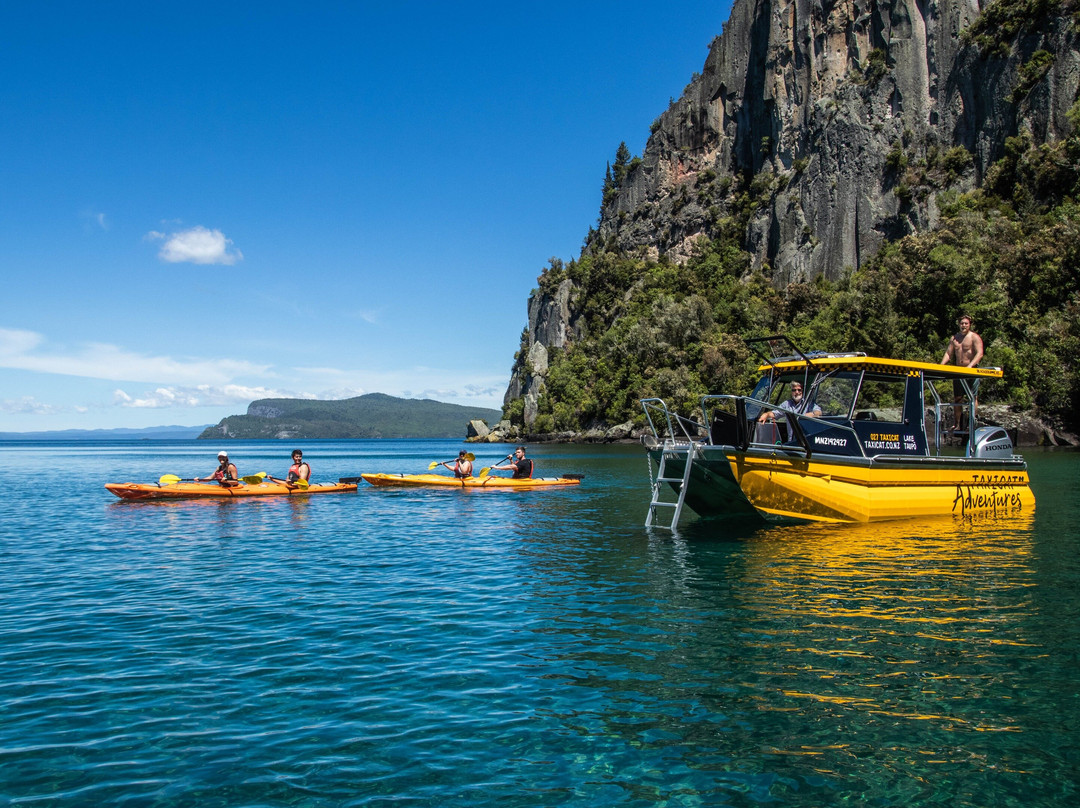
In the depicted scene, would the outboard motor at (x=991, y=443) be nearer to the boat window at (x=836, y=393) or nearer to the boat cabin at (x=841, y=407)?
the boat cabin at (x=841, y=407)

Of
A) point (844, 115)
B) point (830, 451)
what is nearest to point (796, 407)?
point (830, 451)

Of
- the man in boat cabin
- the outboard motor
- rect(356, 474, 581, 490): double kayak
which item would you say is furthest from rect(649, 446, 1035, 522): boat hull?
rect(356, 474, 581, 490): double kayak

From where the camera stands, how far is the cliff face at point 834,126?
79688mm

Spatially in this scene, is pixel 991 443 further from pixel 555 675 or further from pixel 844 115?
pixel 844 115

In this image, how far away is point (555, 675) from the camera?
8641 millimetres

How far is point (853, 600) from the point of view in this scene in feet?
38.8

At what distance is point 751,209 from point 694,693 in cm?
12553

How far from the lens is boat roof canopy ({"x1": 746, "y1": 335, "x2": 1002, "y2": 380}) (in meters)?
18.3

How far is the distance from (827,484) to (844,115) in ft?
316

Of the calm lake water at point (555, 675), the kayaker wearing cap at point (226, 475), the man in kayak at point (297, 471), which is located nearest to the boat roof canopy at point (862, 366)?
the calm lake water at point (555, 675)

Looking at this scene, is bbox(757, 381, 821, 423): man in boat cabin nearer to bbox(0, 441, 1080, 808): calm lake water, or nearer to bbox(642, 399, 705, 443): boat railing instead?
bbox(642, 399, 705, 443): boat railing

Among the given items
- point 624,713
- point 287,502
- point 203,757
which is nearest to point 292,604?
point 203,757

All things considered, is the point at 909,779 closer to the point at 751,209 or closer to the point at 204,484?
the point at 204,484

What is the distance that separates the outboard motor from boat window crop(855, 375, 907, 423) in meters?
2.72
